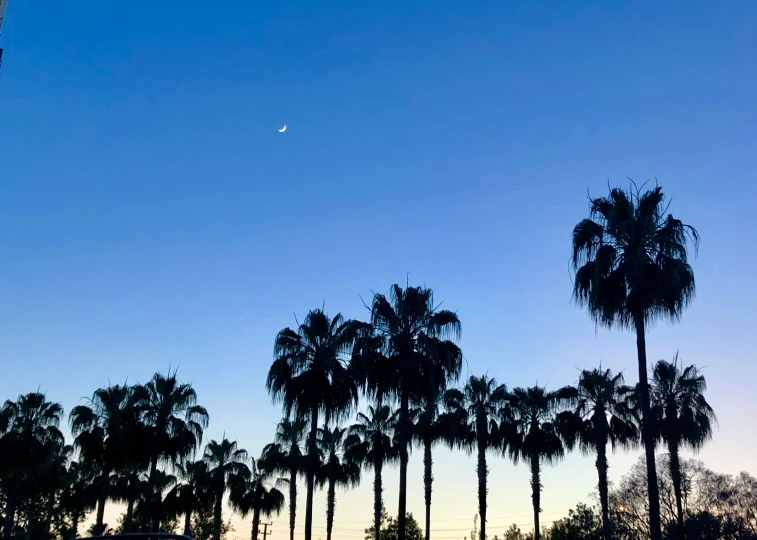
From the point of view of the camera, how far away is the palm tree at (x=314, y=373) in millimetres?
34375

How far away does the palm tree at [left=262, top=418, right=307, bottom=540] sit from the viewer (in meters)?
55.8

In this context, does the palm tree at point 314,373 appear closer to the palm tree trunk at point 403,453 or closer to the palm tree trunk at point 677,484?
the palm tree trunk at point 403,453

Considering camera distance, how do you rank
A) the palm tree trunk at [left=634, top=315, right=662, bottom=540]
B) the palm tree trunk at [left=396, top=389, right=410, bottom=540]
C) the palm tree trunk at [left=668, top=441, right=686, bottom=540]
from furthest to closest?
the palm tree trunk at [left=668, top=441, right=686, bottom=540] < the palm tree trunk at [left=396, top=389, right=410, bottom=540] < the palm tree trunk at [left=634, top=315, right=662, bottom=540]

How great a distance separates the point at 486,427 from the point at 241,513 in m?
20.9

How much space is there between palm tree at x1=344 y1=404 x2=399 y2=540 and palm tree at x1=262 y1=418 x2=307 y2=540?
14.0ft

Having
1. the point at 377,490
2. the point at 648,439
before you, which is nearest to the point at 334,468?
the point at 377,490

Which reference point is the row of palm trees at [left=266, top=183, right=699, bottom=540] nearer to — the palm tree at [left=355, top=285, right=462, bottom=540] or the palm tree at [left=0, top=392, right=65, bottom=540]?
the palm tree at [left=355, top=285, right=462, bottom=540]

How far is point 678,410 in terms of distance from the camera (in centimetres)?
4144

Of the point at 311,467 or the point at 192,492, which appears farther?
the point at 192,492

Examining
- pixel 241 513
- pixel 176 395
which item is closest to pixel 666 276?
pixel 176 395

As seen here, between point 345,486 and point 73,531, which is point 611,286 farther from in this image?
point 73,531

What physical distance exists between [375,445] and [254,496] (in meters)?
11.1

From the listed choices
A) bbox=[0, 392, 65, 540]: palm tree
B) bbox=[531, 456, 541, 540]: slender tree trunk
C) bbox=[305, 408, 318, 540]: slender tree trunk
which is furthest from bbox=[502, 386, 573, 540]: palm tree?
bbox=[0, 392, 65, 540]: palm tree

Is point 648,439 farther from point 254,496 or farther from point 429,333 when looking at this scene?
point 254,496
